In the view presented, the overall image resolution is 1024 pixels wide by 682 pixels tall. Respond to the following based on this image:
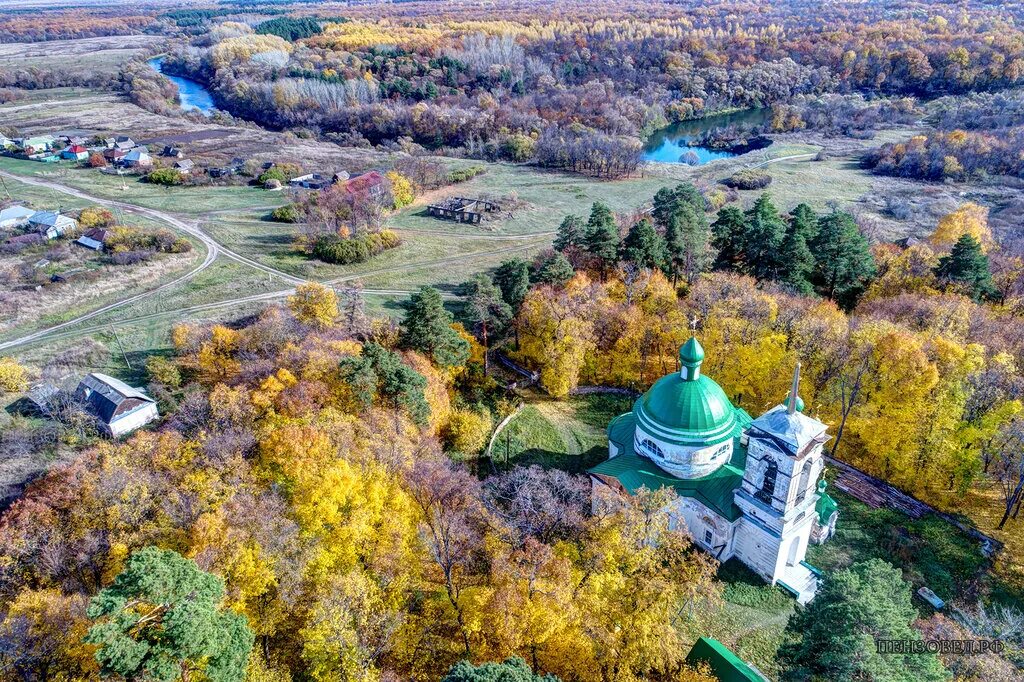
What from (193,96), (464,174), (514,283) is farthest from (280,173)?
(193,96)

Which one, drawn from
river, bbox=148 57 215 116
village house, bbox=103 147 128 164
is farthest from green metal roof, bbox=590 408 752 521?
river, bbox=148 57 215 116

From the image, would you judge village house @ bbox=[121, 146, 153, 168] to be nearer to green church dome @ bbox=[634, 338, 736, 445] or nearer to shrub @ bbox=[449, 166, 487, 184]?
shrub @ bbox=[449, 166, 487, 184]

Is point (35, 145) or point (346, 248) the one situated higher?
point (35, 145)

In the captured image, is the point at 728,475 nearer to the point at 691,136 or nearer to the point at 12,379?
the point at 12,379

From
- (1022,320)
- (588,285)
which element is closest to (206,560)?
(588,285)

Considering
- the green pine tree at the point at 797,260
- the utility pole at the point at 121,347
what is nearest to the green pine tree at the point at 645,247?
the green pine tree at the point at 797,260

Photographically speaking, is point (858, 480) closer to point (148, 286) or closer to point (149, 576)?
point (149, 576)
